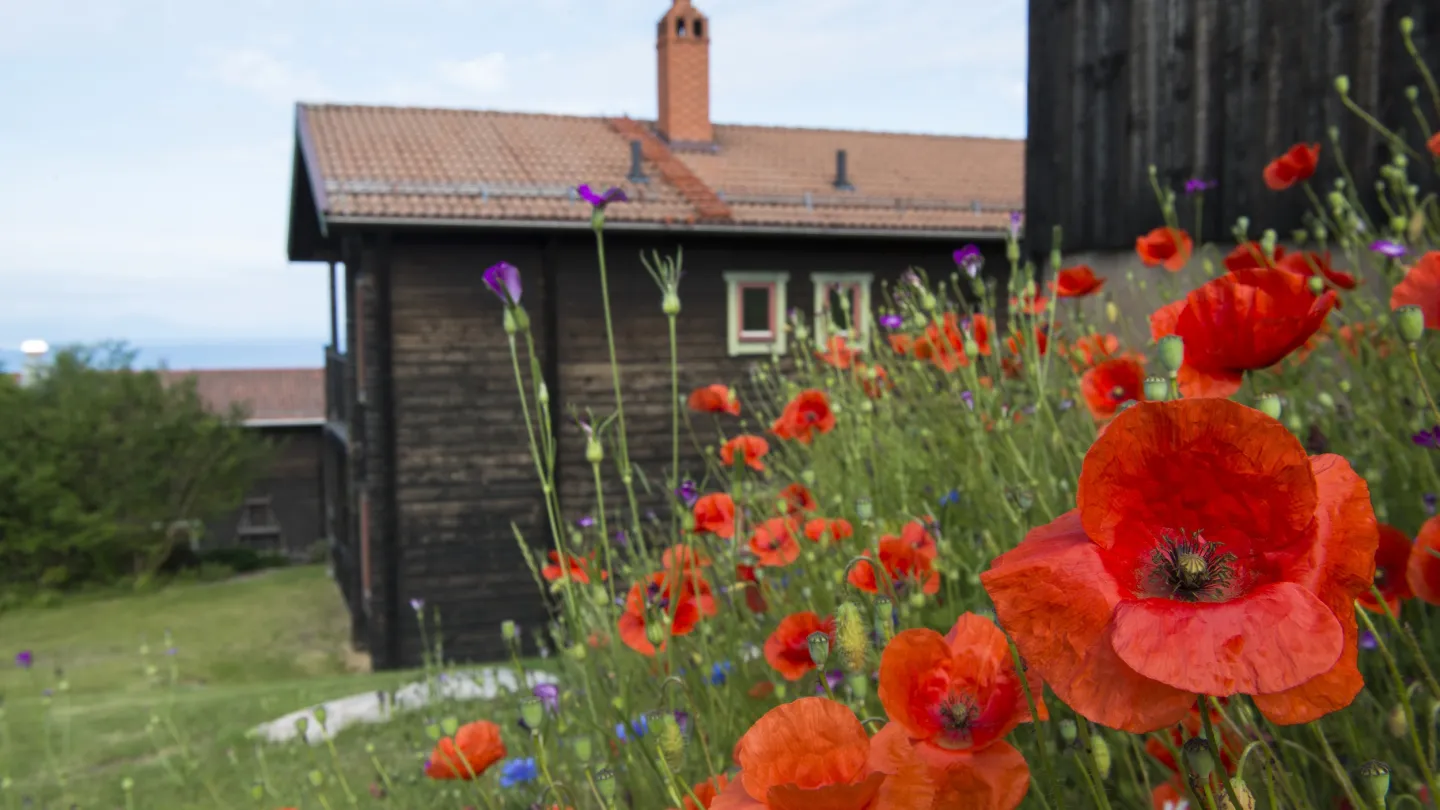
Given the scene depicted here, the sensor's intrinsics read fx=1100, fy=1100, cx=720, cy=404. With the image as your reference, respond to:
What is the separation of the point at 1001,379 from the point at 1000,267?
11.5 metres

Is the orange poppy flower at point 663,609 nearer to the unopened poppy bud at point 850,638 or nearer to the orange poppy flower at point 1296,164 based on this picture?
the unopened poppy bud at point 850,638

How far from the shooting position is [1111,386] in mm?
1968

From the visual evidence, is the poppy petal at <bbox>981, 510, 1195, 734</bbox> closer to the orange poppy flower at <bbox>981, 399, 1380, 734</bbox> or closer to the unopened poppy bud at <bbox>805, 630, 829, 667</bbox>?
the orange poppy flower at <bbox>981, 399, 1380, 734</bbox>

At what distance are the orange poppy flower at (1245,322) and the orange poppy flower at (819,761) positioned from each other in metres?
0.55

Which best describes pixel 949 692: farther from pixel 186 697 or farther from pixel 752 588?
pixel 186 697

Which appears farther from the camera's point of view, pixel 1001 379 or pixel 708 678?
pixel 1001 379

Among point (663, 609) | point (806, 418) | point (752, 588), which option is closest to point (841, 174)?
point (806, 418)

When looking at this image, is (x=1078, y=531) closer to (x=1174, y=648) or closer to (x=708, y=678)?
(x=1174, y=648)

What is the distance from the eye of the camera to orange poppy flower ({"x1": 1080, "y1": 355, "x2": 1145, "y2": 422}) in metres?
1.94

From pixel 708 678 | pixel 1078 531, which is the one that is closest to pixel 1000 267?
pixel 708 678

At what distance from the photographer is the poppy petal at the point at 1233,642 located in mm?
621

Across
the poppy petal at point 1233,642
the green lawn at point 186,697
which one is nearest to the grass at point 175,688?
the green lawn at point 186,697

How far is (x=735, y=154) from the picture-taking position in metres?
14.9

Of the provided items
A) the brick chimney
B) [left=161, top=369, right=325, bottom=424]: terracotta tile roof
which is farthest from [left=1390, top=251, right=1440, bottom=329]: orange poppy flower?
[left=161, top=369, right=325, bottom=424]: terracotta tile roof
